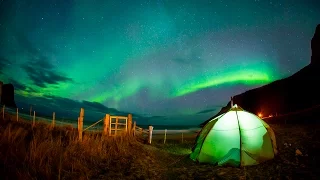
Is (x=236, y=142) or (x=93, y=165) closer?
(x=93, y=165)

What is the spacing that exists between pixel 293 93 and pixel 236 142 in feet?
131

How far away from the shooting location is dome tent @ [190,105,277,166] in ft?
27.0

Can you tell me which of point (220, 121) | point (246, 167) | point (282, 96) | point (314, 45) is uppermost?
point (314, 45)

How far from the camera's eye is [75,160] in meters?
6.25

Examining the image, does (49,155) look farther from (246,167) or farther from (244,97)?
(244,97)

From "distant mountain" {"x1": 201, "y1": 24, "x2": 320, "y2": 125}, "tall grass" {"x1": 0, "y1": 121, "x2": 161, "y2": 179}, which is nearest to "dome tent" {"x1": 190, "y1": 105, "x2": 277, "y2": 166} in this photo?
"tall grass" {"x1": 0, "y1": 121, "x2": 161, "y2": 179}

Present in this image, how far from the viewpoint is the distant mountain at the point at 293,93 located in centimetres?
3528

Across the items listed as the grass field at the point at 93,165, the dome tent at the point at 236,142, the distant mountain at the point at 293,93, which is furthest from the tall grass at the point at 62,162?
the distant mountain at the point at 293,93


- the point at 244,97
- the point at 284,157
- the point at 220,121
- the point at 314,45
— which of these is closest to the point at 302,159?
the point at 284,157

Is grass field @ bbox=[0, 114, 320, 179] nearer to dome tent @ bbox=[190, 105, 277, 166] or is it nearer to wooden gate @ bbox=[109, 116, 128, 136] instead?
dome tent @ bbox=[190, 105, 277, 166]

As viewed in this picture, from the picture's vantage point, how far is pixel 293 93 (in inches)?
1610

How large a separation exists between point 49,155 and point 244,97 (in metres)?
67.5

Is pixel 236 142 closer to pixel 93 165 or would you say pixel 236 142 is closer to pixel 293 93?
pixel 93 165

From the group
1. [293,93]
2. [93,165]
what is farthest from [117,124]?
[293,93]
